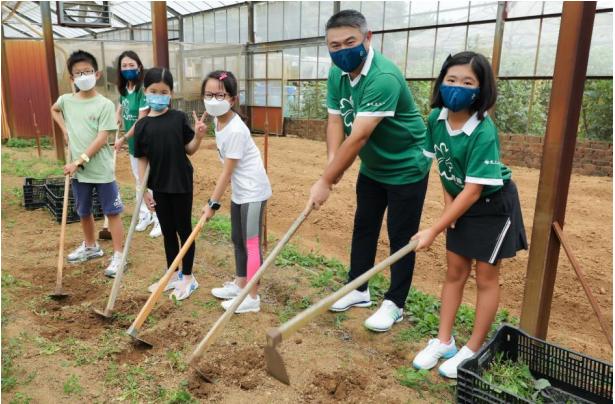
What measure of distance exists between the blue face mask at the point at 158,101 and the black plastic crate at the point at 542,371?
94.0 inches

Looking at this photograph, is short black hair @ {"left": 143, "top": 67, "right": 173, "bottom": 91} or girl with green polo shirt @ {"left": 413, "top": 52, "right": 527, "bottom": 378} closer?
girl with green polo shirt @ {"left": 413, "top": 52, "right": 527, "bottom": 378}

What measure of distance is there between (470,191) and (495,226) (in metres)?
0.26

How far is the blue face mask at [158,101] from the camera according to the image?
314 centimetres

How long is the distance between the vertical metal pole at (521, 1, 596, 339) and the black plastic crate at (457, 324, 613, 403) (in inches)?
6.4

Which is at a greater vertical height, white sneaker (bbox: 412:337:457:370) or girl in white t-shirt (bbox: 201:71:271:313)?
girl in white t-shirt (bbox: 201:71:271:313)

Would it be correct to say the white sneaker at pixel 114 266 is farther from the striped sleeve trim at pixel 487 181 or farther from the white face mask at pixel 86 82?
the striped sleeve trim at pixel 487 181

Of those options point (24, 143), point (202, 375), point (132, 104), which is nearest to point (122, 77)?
point (132, 104)

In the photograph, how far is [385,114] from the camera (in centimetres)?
256

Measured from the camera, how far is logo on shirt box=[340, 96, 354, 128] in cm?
285

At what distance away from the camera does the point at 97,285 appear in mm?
3695

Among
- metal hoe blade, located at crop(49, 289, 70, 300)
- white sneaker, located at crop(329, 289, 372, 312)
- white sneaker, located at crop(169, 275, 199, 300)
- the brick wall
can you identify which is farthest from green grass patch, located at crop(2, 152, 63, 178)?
the brick wall

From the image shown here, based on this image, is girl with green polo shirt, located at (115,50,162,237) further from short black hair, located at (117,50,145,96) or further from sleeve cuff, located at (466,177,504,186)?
sleeve cuff, located at (466,177,504,186)

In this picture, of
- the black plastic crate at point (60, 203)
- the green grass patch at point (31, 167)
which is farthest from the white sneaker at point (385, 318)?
the green grass patch at point (31, 167)

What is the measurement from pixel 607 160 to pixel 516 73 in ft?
7.59
